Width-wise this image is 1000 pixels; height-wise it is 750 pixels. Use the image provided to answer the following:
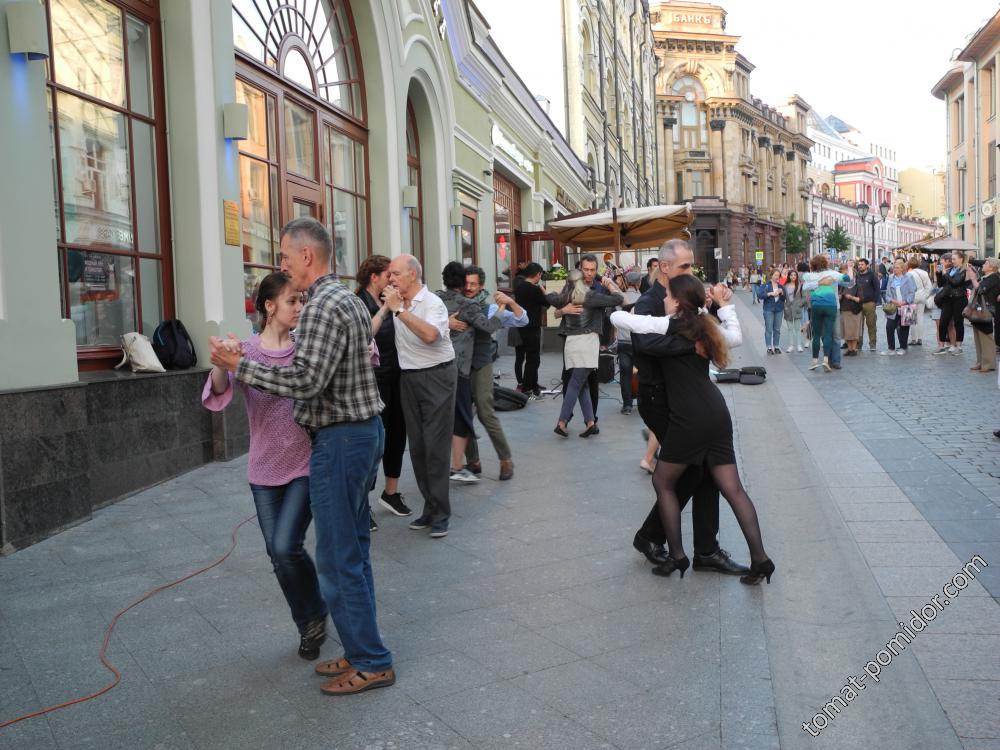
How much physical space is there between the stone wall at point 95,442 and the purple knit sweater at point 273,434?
7.80 ft

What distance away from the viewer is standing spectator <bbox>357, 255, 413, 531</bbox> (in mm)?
6281

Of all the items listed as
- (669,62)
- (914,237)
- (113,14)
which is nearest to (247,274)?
(113,14)

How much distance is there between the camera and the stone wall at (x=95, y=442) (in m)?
5.46

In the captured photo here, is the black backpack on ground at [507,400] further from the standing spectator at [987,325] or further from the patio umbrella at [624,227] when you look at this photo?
the standing spectator at [987,325]

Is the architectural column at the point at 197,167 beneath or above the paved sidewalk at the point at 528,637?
above

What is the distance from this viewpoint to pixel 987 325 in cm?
1312

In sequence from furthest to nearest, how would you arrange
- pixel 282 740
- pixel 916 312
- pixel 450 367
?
pixel 916 312 < pixel 450 367 < pixel 282 740

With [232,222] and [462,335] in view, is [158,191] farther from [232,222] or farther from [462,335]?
[462,335]

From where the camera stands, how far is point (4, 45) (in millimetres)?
5730

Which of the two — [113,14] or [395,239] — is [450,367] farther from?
[395,239]

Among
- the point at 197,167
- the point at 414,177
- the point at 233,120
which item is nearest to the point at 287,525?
the point at 197,167

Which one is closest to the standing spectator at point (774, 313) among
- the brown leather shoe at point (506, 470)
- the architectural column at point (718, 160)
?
the brown leather shoe at point (506, 470)

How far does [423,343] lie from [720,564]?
224cm

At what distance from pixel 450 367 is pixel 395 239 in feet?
23.7
